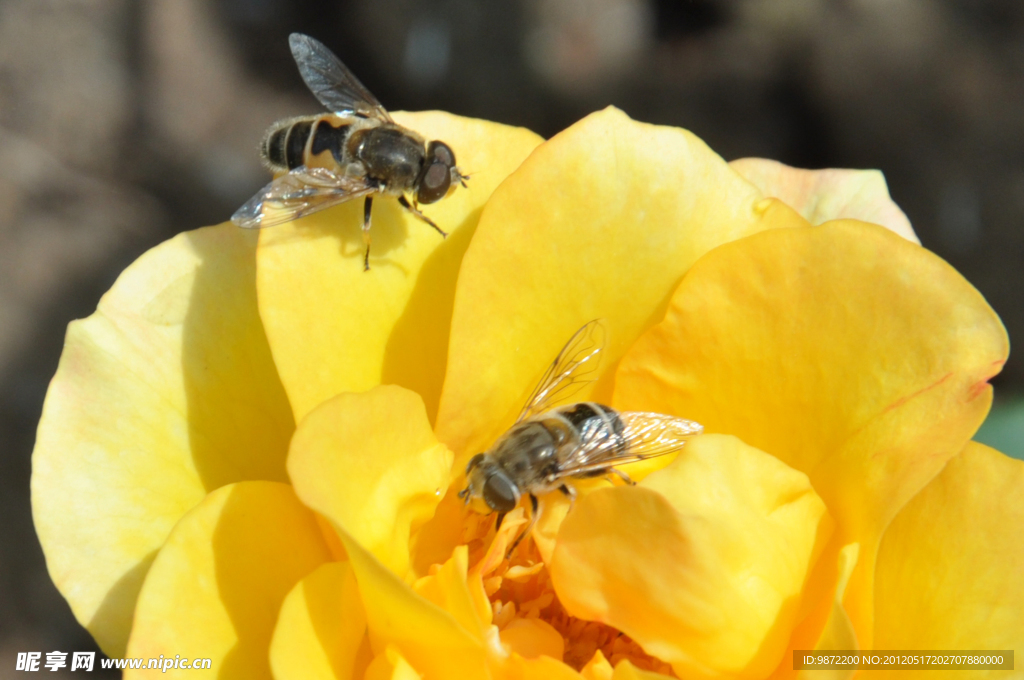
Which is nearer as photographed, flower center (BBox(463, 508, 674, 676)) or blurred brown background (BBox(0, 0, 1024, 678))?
flower center (BBox(463, 508, 674, 676))

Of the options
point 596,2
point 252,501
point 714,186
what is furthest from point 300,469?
point 596,2

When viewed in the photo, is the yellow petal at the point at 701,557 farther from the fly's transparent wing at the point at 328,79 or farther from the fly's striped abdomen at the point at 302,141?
the fly's transparent wing at the point at 328,79

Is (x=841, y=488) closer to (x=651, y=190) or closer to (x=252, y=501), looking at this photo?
(x=651, y=190)

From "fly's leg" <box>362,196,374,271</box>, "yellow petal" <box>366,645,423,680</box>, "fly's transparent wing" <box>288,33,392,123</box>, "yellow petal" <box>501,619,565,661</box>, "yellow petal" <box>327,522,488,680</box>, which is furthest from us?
"fly's transparent wing" <box>288,33,392,123</box>

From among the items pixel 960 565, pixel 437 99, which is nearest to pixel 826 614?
pixel 960 565

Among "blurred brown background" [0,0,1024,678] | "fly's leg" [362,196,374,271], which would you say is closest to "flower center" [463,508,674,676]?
"fly's leg" [362,196,374,271]

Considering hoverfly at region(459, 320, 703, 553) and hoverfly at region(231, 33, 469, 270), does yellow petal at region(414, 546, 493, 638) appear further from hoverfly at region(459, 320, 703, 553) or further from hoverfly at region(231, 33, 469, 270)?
hoverfly at region(231, 33, 469, 270)

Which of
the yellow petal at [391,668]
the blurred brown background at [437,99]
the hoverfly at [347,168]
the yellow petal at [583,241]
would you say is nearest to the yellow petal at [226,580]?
the yellow petal at [391,668]
